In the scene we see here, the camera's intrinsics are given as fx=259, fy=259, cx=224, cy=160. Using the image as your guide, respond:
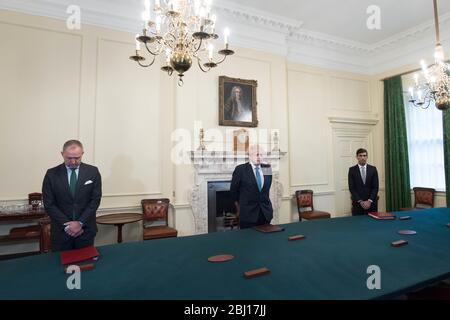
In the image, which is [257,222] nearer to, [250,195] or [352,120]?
[250,195]

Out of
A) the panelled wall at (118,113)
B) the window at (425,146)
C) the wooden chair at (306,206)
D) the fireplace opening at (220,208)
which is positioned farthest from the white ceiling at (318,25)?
the wooden chair at (306,206)

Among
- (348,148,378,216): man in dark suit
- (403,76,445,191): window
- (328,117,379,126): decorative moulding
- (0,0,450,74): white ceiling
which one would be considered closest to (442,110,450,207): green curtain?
(403,76,445,191): window

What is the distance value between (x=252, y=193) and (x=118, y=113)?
2.68 meters

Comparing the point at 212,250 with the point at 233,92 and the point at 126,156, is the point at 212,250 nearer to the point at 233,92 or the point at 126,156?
the point at 126,156

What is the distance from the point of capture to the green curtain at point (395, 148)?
587 centimetres

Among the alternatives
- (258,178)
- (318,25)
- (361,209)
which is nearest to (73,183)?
(258,178)

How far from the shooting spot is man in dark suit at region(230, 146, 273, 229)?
116 inches

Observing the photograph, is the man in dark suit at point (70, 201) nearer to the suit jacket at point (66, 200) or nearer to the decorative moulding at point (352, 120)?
the suit jacket at point (66, 200)

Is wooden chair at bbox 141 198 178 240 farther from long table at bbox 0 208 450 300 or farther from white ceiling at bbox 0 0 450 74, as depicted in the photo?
white ceiling at bbox 0 0 450 74

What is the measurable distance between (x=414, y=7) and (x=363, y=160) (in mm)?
3016

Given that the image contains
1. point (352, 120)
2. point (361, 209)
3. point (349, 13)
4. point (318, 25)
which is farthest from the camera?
point (352, 120)

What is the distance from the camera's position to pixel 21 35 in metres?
3.80

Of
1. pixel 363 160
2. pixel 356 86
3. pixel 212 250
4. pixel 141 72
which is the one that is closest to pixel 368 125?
pixel 356 86

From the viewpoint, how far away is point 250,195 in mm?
2967
